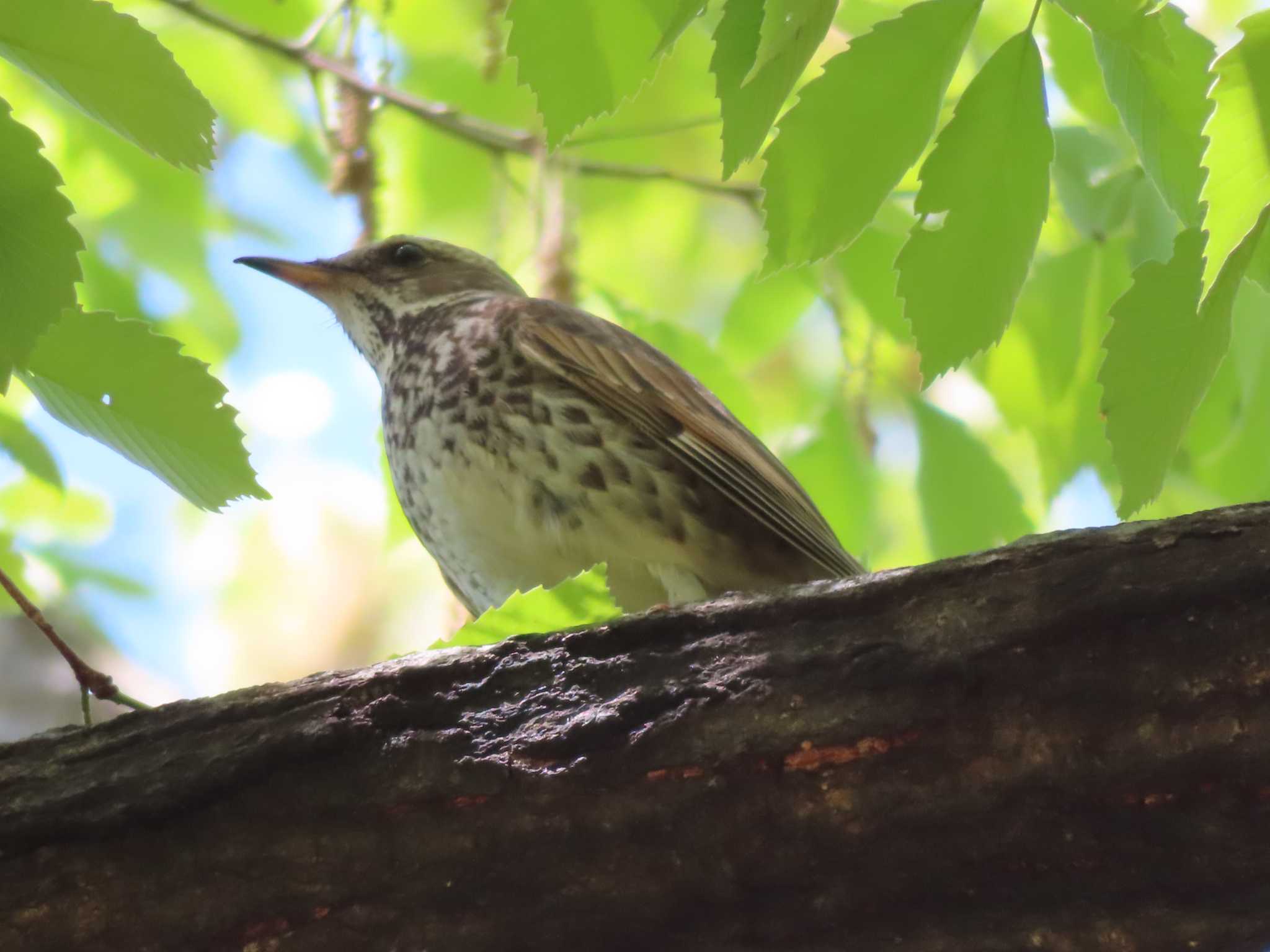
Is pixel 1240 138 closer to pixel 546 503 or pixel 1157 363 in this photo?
pixel 1157 363

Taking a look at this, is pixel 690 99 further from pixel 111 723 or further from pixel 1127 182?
pixel 111 723

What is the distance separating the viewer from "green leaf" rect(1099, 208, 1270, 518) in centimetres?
161

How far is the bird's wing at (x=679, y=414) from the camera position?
9.69 feet

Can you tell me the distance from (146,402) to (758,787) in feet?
3.08

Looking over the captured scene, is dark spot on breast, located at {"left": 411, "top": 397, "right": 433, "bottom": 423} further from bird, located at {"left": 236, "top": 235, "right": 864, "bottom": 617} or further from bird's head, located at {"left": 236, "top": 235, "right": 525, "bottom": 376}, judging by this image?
bird's head, located at {"left": 236, "top": 235, "right": 525, "bottom": 376}

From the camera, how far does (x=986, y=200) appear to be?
5.56ft

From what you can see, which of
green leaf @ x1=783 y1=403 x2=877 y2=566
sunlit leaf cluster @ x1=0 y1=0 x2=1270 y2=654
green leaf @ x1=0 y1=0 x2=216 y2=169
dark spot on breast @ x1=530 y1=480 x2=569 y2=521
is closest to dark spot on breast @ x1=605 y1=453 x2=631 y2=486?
dark spot on breast @ x1=530 y1=480 x2=569 y2=521

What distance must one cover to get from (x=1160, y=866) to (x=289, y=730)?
1.08m

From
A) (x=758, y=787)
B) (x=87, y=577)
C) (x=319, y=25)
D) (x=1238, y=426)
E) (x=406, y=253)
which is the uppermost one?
(x=319, y=25)

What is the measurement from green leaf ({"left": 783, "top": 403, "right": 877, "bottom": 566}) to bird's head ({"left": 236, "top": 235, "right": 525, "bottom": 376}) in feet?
3.62

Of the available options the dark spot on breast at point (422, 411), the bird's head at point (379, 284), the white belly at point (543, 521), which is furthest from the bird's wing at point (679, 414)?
the bird's head at point (379, 284)

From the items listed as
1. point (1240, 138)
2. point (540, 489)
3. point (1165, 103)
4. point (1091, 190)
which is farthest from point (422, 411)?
point (1240, 138)

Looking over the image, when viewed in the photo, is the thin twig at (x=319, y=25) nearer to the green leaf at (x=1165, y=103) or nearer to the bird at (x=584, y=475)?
the bird at (x=584, y=475)

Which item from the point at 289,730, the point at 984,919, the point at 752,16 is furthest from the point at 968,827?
the point at 752,16
